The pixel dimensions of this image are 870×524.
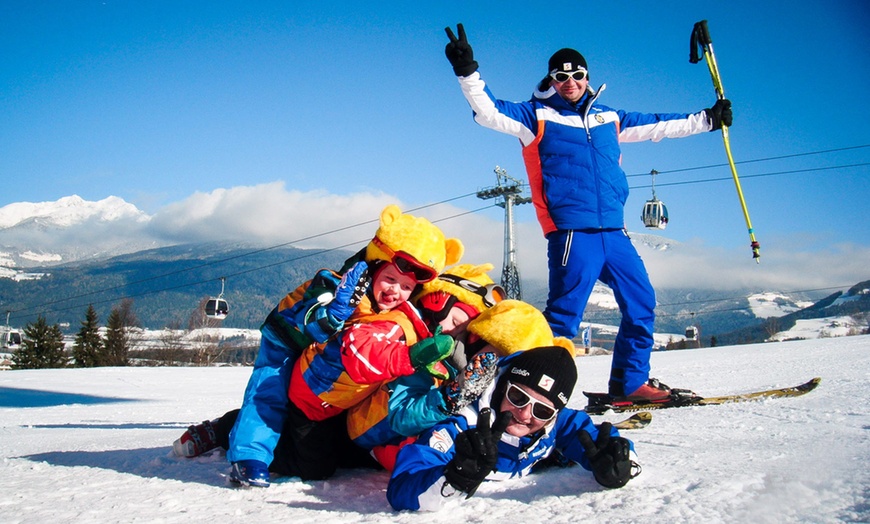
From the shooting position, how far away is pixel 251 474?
2172 mm

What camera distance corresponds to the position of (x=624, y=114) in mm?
3885

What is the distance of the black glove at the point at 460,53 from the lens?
3.29m

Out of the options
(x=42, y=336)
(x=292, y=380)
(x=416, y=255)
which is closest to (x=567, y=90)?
(x=416, y=255)

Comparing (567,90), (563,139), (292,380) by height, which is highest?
(567,90)

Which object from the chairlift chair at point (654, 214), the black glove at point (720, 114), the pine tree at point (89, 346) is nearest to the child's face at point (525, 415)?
the black glove at point (720, 114)

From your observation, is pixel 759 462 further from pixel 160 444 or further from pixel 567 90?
pixel 160 444

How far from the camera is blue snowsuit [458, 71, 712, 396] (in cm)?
341

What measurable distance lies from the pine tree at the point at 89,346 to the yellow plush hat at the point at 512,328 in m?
49.9

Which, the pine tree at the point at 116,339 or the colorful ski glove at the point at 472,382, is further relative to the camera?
the pine tree at the point at 116,339

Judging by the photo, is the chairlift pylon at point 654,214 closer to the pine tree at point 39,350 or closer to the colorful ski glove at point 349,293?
the colorful ski glove at point 349,293

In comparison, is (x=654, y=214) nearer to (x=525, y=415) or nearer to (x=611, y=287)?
(x=611, y=287)

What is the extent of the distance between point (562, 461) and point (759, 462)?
639mm

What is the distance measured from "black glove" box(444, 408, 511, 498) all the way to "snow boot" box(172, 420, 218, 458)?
1.61 metres

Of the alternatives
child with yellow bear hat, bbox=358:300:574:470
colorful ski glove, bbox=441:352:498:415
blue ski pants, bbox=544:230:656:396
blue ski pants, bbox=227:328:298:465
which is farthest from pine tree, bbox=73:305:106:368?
colorful ski glove, bbox=441:352:498:415
